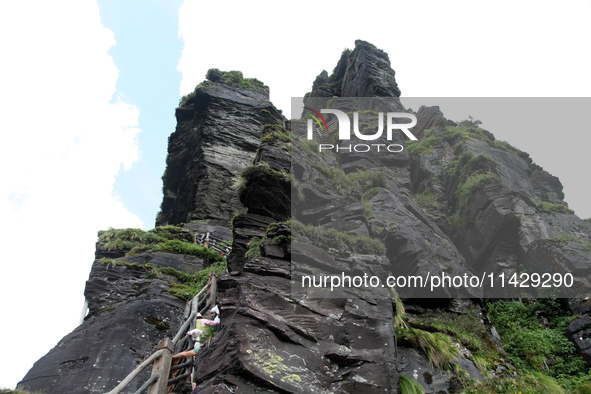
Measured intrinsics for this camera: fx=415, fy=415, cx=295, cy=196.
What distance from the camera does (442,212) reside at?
23.1 meters

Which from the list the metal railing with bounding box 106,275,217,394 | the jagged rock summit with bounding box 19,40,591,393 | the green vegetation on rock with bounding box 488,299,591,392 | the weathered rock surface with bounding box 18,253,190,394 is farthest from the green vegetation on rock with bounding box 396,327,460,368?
the weathered rock surface with bounding box 18,253,190,394

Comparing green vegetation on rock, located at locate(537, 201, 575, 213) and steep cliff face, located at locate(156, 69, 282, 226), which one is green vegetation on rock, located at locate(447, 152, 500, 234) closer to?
green vegetation on rock, located at locate(537, 201, 575, 213)

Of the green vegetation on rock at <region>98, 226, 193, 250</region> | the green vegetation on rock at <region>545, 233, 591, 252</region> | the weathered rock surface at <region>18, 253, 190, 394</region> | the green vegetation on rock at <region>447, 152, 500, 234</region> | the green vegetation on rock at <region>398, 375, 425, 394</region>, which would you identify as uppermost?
the green vegetation on rock at <region>447, 152, 500, 234</region>

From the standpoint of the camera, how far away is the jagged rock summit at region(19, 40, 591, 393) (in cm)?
797

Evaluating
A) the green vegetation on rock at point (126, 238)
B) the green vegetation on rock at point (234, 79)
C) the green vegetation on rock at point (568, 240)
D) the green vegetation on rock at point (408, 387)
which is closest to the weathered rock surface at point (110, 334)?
the green vegetation on rock at point (126, 238)

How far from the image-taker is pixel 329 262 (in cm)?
1125

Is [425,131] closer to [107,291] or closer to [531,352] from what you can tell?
[531,352]

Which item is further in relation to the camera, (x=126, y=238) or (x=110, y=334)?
(x=126, y=238)

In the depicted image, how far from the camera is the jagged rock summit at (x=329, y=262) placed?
797 cm

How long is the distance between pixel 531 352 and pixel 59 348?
13758mm

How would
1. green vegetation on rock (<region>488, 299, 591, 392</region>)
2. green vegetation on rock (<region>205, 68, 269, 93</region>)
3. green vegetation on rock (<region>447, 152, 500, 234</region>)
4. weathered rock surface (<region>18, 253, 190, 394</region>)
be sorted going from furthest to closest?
green vegetation on rock (<region>205, 68, 269, 93</region>), green vegetation on rock (<region>447, 152, 500, 234</region>), green vegetation on rock (<region>488, 299, 591, 392</region>), weathered rock surface (<region>18, 253, 190, 394</region>)

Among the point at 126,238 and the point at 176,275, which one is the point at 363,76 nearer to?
the point at 126,238

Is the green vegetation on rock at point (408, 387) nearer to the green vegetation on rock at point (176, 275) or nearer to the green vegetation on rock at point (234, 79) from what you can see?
the green vegetation on rock at point (176, 275)

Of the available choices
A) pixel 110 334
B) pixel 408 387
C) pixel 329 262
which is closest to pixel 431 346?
pixel 408 387
